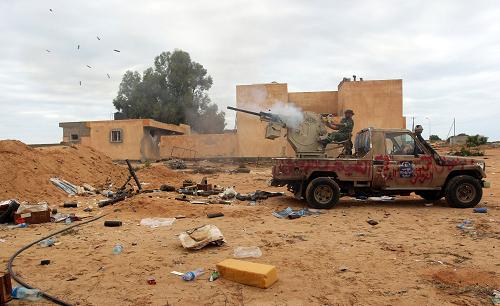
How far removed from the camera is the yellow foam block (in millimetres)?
4316

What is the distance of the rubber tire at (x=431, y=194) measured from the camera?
970 centimetres

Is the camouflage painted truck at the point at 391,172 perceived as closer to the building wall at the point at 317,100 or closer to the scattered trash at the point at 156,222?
the scattered trash at the point at 156,222

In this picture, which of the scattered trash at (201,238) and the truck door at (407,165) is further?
the truck door at (407,165)

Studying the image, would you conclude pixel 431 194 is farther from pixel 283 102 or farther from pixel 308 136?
pixel 283 102

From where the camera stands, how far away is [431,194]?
1016cm

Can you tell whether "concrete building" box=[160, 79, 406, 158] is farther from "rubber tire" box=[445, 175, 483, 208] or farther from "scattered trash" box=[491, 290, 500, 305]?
"scattered trash" box=[491, 290, 500, 305]

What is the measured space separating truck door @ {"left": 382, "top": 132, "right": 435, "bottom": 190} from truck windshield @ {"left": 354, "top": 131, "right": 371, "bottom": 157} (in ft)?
1.34

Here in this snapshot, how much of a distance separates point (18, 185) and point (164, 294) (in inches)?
342

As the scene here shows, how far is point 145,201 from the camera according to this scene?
9172 mm

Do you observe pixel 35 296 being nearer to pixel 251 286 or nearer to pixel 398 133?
pixel 251 286

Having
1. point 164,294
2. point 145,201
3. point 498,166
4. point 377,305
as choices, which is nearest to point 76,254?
point 164,294

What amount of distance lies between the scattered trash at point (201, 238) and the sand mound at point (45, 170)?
640 cm

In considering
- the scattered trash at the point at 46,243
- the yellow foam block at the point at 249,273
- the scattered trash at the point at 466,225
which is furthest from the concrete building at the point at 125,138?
the yellow foam block at the point at 249,273

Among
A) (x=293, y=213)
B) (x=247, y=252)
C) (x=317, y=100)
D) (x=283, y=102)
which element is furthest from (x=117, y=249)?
(x=317, y=100)
